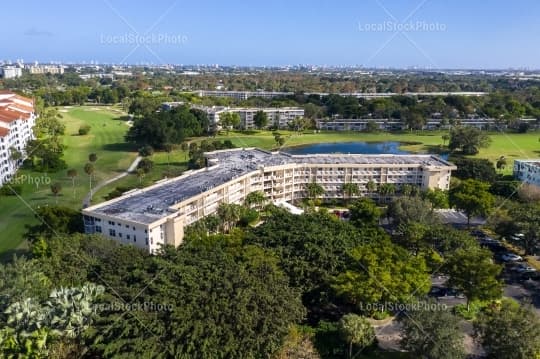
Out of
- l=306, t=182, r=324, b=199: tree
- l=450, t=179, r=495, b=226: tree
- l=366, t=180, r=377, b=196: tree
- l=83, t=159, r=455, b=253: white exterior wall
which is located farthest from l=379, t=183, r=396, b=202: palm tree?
l=450, t=179, r=495, b=226: tree

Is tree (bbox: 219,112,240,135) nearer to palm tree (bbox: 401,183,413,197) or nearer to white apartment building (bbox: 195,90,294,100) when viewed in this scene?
white apartment building (bbox: 195,90,294,100)

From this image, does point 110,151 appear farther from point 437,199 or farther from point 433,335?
point 433,335

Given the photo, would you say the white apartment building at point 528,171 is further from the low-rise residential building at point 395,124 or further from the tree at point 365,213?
the low-rise residential building at point 395,124

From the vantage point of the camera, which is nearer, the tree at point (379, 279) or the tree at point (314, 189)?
the tree at point (379, 279)

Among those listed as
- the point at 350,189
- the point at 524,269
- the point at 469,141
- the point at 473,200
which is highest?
the point at 469,141

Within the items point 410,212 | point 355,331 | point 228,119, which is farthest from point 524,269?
point 228,119

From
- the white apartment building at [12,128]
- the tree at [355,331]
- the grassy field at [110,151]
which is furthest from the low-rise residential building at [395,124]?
the tree at [355,331]

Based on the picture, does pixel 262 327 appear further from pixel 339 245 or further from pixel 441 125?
pixel 441 125
